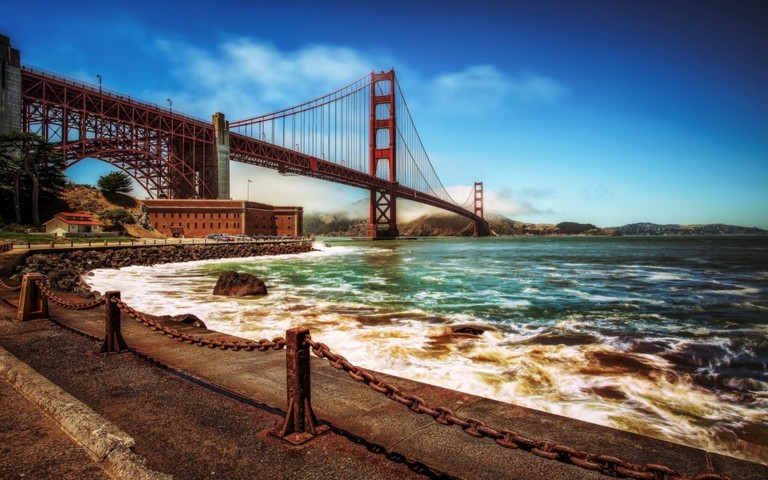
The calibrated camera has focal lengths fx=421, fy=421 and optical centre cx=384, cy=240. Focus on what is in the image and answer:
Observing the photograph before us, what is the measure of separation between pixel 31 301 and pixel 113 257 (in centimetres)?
2211

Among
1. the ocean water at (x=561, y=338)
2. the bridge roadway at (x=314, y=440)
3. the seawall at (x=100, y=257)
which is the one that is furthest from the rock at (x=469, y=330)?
the seawall at (x=100, y=257)

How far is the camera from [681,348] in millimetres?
7789

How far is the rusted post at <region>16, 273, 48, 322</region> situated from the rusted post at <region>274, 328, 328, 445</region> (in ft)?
19.2

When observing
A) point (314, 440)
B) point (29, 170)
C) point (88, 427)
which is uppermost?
point (29, 170)

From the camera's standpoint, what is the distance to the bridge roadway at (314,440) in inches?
99.0

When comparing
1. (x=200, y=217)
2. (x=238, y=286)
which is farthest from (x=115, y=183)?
(x=238, y=286)

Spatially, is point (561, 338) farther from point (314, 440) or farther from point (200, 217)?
point (200, 217)

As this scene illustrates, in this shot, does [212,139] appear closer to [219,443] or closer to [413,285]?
[413,285]

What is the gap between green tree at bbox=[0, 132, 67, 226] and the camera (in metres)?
36.0

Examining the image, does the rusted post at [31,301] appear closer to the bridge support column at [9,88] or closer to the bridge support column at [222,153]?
the bridge support column at [9,88]

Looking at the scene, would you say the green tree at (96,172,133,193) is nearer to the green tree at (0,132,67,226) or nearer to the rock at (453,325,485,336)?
the green tree at (0,132,67,226)

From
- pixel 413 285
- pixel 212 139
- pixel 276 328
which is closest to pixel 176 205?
pixel 212 139

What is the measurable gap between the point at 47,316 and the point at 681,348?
10.9 metres

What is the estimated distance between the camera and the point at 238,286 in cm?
1355
